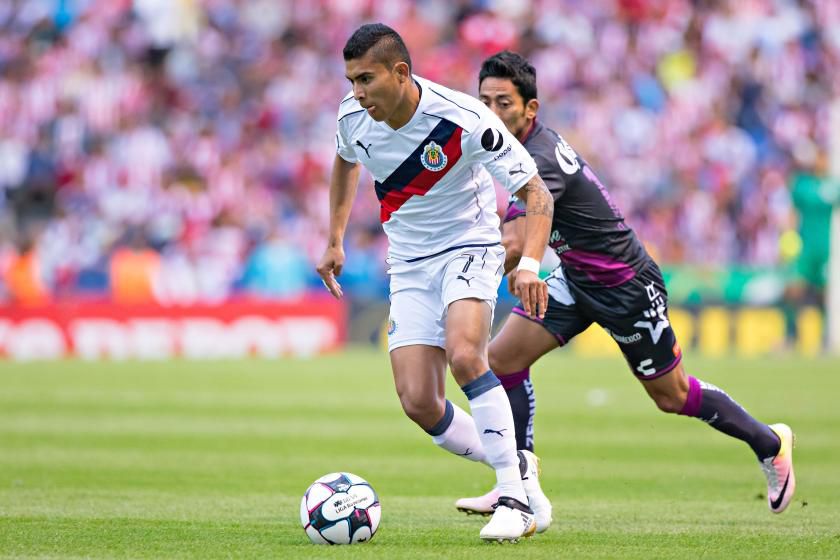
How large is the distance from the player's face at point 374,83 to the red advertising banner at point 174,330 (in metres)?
16.1

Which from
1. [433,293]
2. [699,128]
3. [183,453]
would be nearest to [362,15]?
[699,128]

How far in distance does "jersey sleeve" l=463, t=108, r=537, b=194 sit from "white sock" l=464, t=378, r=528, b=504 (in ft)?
3.22

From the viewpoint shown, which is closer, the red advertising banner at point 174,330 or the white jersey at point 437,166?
the white jersey at point 437,166

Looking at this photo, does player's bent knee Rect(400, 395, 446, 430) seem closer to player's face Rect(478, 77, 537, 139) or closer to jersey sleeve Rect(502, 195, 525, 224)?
jersey sleeve Rect(502, 195, 525, 224)

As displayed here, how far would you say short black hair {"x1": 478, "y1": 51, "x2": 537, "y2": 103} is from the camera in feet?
24.4

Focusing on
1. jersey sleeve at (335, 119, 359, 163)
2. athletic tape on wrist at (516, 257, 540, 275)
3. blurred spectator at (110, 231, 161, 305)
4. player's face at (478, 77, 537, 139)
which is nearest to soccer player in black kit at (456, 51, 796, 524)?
player's face at (478, 77, 537, 139)

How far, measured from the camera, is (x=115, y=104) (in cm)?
2575

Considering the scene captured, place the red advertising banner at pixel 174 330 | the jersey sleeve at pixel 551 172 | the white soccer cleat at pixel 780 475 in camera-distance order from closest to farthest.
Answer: the jersey sleeve at pixel 551 172, the white soccer cleat at pixel 780 475, the red advertising banner at pixel 174 330

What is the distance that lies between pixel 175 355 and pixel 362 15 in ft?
28.6

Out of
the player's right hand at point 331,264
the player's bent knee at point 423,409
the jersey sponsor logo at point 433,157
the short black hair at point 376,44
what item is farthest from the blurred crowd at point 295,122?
the short black hair at point 376,44

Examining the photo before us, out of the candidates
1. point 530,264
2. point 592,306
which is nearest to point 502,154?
point 530,264

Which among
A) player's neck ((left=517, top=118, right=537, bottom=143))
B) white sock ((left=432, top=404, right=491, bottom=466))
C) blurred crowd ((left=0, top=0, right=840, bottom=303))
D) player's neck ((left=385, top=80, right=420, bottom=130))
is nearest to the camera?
player's neck ((left=385, top=80, right=420, bottom=130))

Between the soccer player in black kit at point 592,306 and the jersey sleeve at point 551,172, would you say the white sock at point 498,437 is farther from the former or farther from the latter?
the jersey sleeve at point 551,172

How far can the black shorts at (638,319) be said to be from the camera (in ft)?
25.3
